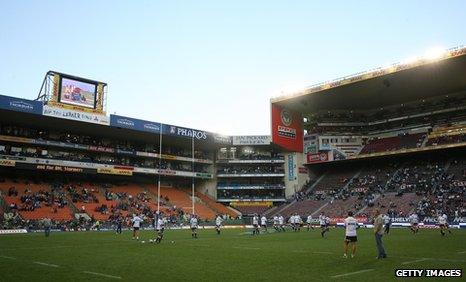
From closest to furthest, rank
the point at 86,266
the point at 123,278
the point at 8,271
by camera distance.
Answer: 1. the point at 123,278
2. the point at 8,271
3. the point at 86,266

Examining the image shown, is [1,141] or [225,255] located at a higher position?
[1,141]

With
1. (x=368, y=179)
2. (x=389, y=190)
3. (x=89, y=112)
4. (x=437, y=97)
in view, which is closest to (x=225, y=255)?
(x=89, y=112)

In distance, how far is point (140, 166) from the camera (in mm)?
69188

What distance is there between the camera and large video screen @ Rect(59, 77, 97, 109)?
2301 inches

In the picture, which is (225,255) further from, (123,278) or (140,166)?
(140,166)

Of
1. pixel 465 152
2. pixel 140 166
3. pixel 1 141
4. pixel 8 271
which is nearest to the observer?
pixel 8 271

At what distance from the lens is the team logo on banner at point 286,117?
76.7 metres

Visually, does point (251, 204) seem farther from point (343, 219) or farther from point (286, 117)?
point (343, 219)

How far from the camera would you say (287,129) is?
76938 millimetres

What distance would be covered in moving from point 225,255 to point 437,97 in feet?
200

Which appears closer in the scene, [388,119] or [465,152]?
[465,152]

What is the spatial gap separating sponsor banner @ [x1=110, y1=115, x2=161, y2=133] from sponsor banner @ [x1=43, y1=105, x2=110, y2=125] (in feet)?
4.04

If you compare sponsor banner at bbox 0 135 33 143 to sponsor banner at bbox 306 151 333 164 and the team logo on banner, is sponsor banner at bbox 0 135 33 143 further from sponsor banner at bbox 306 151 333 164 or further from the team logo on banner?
sponsor banner at bbox 306 151 333 164

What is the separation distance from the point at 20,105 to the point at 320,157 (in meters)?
47.2
